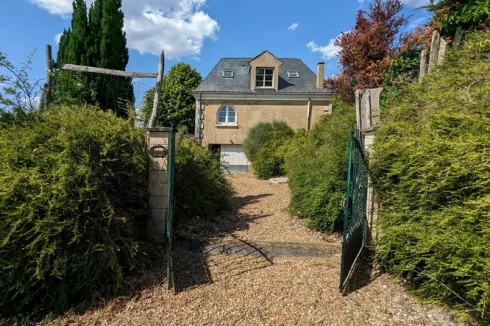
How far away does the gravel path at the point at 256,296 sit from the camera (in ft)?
7.86

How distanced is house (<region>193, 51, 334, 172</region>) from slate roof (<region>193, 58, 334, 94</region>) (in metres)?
0.05

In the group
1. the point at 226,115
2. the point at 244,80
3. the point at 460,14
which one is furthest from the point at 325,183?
the point at 244,80

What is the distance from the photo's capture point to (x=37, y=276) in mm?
2439

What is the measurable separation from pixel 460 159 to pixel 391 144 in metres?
0.72

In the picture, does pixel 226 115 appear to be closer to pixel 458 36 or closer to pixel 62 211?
pixel 458 36

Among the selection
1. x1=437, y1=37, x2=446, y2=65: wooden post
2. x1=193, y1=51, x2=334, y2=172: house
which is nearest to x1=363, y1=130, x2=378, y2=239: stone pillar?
x1=437, y1=37, x2=446, y2=65: wooden post

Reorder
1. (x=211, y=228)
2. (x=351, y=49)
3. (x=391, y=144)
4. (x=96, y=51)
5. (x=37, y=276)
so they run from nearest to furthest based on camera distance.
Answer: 1. (x=37, y=276)
2. (x=391, y=144)
3. (x=211, y=228)
4. (x=96, y=51)
5. (x=351, y=49)

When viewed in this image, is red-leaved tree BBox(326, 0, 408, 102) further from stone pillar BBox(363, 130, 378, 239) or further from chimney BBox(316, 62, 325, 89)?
stone pillar BBox(363, 130, 378, 239)

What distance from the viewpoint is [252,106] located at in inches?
580

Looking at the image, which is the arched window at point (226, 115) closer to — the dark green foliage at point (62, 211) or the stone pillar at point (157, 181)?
the stone pillar at point (157, 181)

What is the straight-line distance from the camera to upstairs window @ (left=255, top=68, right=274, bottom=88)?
14.8m

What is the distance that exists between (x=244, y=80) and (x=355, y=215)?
1362cm

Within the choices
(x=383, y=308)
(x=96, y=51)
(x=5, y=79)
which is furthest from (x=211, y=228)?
(x=96, y=51)

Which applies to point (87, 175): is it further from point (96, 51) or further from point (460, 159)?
point (96, 51)
